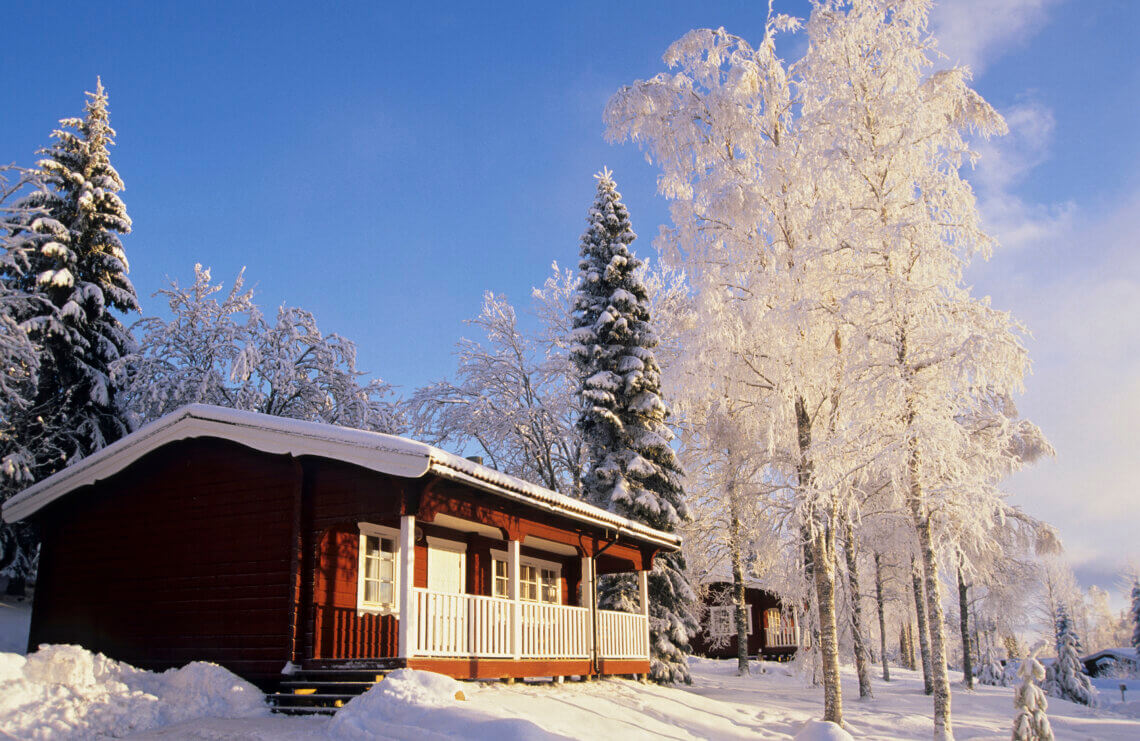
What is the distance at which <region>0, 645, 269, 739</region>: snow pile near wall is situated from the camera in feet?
28.3

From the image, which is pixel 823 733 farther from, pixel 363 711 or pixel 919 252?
pixel 919 252

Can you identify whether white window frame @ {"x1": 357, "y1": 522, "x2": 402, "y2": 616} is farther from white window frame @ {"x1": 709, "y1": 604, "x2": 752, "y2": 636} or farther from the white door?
white window frame @ {"x1": 709, "y1": 604, "x2": 752, "y2": 636}

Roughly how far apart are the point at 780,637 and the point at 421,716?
37.2m

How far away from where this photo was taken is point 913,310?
12836 millimetres

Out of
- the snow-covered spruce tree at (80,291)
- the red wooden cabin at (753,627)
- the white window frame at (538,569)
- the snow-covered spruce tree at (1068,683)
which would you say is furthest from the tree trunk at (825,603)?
the snow-covered spruce tree at (1068,683)

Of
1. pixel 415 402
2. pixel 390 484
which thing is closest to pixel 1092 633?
pixel 415 402

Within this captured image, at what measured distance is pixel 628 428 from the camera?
21281mm

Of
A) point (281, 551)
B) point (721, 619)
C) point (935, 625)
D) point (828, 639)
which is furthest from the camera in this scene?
point (721, 619)

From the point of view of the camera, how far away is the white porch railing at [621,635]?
16.2 m

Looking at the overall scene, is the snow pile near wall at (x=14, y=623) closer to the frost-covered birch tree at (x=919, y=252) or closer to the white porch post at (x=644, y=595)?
the white porch post at (x=644, y=595)

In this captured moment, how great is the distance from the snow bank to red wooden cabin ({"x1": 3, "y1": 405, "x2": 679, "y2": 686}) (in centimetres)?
498

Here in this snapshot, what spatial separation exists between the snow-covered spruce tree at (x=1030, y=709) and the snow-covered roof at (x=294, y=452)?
285 inches

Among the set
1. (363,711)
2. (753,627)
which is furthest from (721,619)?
(363,711)

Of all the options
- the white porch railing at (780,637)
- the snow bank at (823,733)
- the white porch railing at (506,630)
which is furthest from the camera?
the white porch railing at (780,637)
